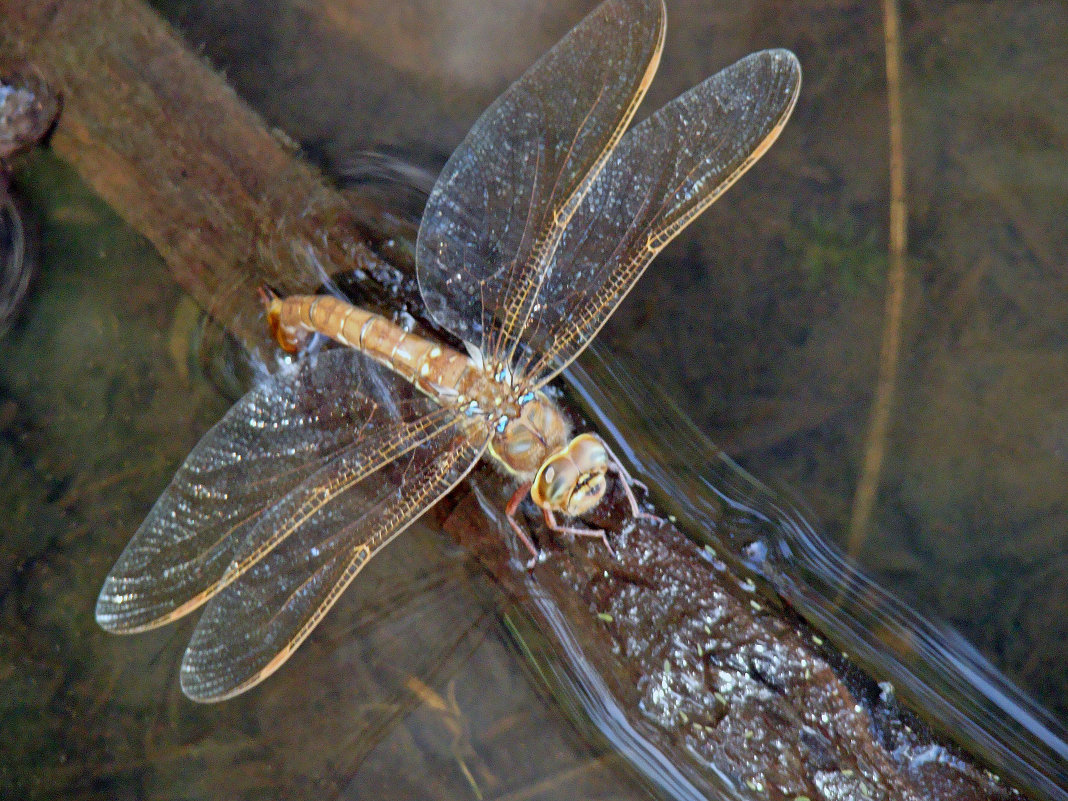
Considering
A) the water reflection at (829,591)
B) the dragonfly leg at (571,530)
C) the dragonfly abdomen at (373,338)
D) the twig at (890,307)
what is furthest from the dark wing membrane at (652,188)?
the twig at (890,307)

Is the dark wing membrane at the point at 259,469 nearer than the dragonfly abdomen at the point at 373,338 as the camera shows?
Yes

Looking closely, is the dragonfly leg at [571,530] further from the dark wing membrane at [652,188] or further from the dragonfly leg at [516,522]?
the dark wing membrane at [652,188]

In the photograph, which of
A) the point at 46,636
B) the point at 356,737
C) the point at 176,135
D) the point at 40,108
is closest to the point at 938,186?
the point at 176,135

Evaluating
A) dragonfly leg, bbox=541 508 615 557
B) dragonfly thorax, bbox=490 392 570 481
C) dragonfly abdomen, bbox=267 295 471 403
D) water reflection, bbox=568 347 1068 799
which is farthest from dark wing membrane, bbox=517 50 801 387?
dragonfly leg, bbox=541 508 615 557

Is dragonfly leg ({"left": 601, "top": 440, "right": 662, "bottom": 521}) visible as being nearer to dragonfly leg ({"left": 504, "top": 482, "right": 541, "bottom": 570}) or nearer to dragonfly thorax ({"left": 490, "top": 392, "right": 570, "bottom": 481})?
dragonfly thorax ({"left": 490, "top": 392, "right": 570, "bottom": 481})

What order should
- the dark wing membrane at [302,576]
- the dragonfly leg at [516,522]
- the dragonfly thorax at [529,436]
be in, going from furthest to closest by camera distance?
1. the dragonfly thorax at [529,436]
2. the dragonfly leg at [516,522]
3. the dark wing membrane at [302,576]
